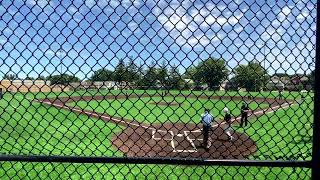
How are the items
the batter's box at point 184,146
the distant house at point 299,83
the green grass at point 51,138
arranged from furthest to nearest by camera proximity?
the batter's box at point 184,146 < the green grass at point 51,138 < the distant house at point 299,83

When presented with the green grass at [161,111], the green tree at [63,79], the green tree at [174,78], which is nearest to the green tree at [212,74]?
the green tree at [174,78]

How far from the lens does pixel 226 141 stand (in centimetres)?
1648

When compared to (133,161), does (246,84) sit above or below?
above

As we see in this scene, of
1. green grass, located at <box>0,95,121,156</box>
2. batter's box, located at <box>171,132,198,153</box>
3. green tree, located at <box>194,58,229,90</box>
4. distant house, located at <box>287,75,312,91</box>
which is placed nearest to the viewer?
green tree, located at <box>194,58,229,90</box>

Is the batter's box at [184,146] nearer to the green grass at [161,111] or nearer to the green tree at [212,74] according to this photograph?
the green grass at [161,111]

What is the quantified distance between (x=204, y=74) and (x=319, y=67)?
148cm

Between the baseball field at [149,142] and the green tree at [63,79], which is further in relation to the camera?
the baseball field at [149,142]

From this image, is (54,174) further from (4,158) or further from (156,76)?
(4,158)

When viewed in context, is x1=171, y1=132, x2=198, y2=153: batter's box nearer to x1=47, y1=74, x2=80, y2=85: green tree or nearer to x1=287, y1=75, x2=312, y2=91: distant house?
x1=287, y1=75, x2=312, y2=91: distant house

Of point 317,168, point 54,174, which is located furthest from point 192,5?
point 54,174

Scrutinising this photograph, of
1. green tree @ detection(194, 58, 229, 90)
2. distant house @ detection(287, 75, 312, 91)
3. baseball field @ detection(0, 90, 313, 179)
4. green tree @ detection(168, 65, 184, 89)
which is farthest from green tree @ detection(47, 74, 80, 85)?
distant house @ detection(287, 75, 312, 91)

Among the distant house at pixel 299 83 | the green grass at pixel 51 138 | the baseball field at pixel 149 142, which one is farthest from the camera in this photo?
the baseball field at pixel 149 142

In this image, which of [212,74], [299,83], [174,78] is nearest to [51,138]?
[174,78]

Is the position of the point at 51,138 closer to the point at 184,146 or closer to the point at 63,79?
the point at 184,146
